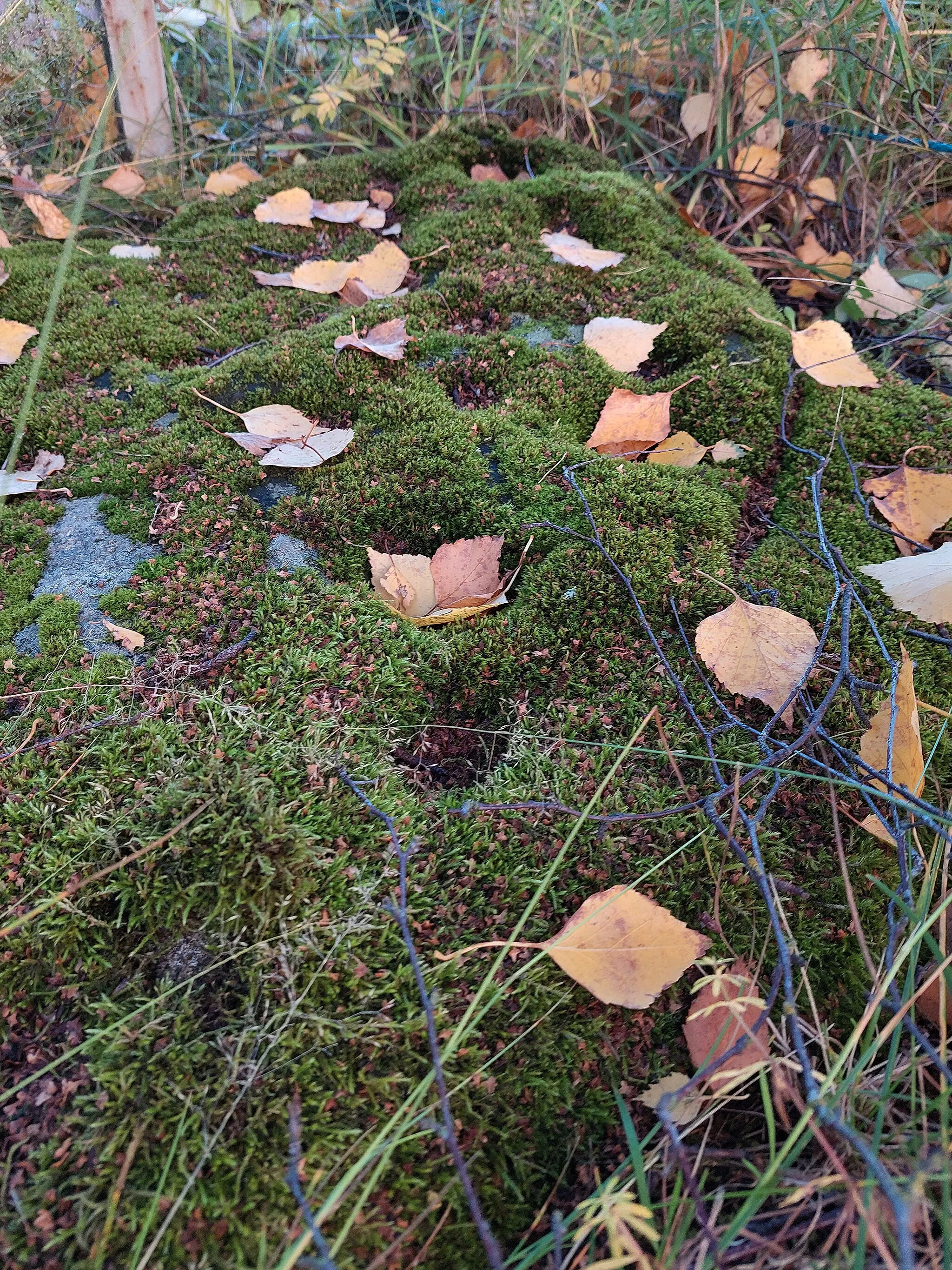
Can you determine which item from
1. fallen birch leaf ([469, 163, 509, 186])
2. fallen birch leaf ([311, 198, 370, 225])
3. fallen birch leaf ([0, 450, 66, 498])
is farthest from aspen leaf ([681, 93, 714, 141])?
fallen birch leaf ([0, 450, 66, 498])

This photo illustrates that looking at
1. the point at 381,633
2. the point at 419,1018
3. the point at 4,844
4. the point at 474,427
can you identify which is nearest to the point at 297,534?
the point at 381,633

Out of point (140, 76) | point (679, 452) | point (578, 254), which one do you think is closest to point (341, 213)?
point (578, 254)

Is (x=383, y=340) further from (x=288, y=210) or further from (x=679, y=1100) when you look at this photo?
(x=679, y=1100)

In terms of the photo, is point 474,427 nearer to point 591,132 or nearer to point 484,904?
point 484,904

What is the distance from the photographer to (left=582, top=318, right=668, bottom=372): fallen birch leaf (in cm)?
229

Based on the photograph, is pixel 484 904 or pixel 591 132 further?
pixel 591 132

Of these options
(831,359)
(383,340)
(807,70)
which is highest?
(807,70)

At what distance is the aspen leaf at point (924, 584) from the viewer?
5.60 feet

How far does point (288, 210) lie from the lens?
289 cm

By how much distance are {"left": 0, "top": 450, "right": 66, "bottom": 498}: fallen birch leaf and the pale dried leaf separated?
3.49ft

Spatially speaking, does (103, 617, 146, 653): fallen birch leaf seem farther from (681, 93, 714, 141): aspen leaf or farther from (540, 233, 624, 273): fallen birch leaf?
(681, 93, 714, 141): aspen leaf

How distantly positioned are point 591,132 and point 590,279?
4.29 ft

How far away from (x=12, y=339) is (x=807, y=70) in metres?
3.17

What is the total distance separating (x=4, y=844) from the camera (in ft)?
4.17
